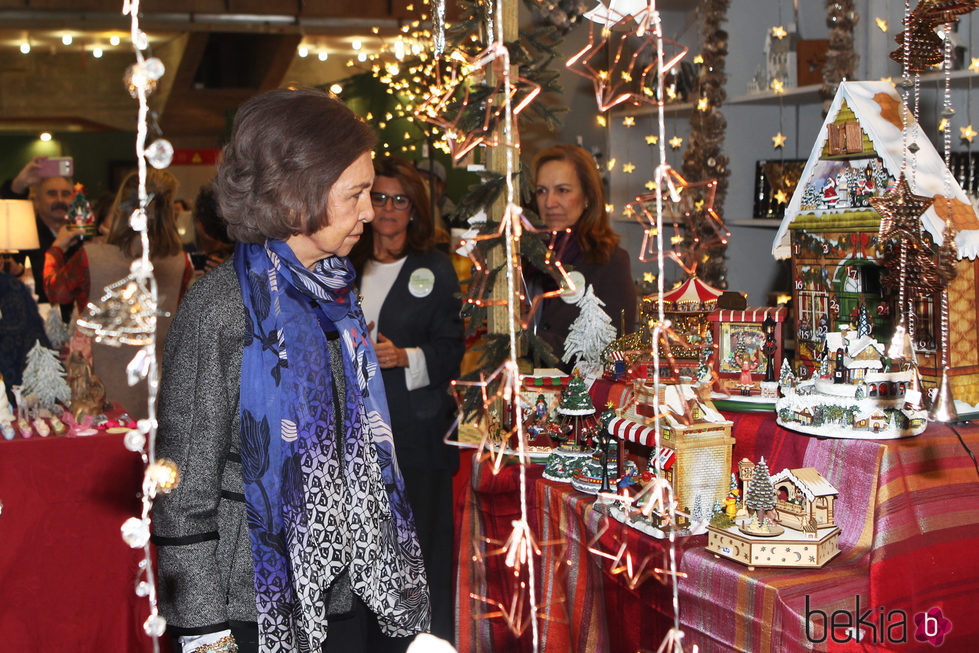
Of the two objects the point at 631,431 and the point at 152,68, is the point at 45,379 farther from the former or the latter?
the point at 152,68

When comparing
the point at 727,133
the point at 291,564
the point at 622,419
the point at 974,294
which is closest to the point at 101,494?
the point at 291,564

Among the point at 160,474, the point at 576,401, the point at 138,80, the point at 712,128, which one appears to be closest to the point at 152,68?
the point at 138,80

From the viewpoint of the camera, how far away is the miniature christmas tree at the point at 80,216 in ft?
12.4

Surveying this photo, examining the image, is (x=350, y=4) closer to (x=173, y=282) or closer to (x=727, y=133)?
(x=727, y=133)

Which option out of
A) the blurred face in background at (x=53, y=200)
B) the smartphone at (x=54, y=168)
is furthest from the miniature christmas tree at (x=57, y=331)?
the smartphone at (x=54, y=168)

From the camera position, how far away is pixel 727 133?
4.47 meters

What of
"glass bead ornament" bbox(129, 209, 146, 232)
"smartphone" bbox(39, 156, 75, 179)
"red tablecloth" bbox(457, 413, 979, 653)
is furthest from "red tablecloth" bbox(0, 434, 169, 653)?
"smartphone" bbox(39, 156, 75, 179)

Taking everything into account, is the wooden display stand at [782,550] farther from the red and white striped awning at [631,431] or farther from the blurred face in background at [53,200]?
the blurred face in background at [53,200]

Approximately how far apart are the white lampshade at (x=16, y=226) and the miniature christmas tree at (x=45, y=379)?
3.87 ft

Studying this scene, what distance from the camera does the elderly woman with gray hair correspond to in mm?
1383

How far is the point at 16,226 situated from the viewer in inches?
145

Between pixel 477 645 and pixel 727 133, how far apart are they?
3141 mm

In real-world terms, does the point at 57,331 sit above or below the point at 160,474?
below

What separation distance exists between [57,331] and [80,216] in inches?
19.6
